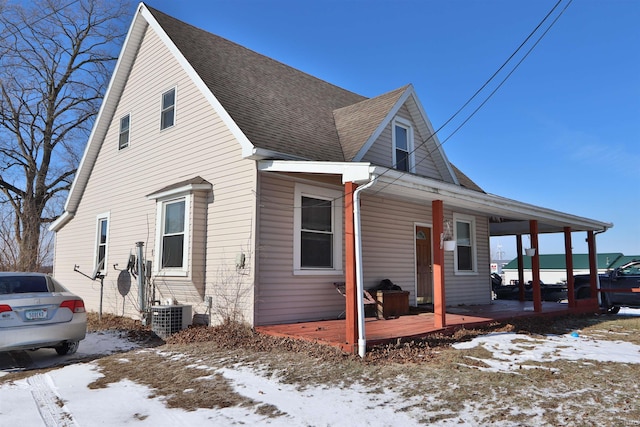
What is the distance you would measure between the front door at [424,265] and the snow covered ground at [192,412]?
5.20m

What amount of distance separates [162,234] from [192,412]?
6000mm

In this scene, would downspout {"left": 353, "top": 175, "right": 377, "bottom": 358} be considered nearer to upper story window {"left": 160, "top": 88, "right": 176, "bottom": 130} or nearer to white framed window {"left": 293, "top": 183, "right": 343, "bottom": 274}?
white framed window {"left": 293, "top": 183, "right": 343, "bottom": 274}

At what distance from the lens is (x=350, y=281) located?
625 cm

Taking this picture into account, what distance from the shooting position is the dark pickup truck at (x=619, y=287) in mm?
12453

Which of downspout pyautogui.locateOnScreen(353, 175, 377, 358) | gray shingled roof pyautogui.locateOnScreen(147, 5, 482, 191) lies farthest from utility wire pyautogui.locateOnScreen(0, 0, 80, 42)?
downspout pyautogui.locateOnScreen(353, 175, 377, 358)

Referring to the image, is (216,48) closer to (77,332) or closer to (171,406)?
(77,332)

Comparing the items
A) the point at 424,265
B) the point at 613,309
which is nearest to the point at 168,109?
the point at 424,265

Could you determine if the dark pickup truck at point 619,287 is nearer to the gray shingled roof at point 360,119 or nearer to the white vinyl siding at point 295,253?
the white vinyl siding at point 295,253

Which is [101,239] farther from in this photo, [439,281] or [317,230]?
[439,281]

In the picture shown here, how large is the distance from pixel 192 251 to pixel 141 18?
689cm

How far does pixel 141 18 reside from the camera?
11.5 meters

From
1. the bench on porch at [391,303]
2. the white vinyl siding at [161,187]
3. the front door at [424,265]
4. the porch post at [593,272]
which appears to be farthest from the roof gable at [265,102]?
the porch post at [593,272]

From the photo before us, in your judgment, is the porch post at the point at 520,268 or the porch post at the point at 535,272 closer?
the porch post at the point at 535,272

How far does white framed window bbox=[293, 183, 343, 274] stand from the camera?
8.48 m
